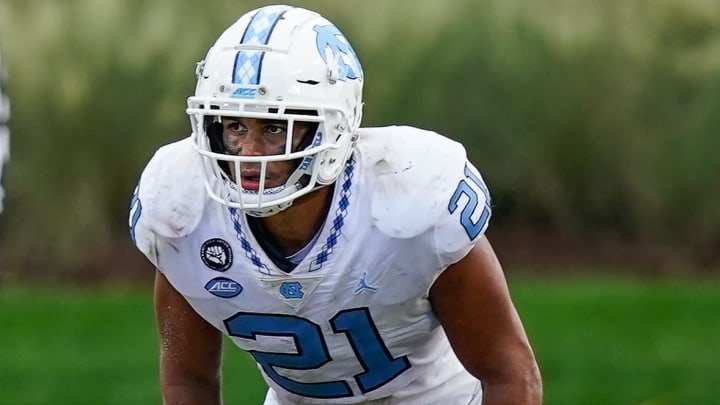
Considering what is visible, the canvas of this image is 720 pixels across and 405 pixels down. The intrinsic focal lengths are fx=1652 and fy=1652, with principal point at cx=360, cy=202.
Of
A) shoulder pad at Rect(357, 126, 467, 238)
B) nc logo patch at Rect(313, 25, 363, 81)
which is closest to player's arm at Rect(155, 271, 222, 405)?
shoulder pad at Rect(357, 126, 467, 238)

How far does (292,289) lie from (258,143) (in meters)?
0.35

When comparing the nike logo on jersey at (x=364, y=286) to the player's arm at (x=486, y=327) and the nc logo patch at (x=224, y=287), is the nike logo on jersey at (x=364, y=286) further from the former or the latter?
the nc logo patch at (x=224, y=287)

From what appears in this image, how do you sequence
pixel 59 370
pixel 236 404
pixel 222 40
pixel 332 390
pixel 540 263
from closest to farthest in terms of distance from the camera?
pixel 222 40, pixel 332 390, pixel 236 404, pixel 59 370, pixel 540 263

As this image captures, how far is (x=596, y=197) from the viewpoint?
9.71 meters

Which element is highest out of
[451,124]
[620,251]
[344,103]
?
[344,103]

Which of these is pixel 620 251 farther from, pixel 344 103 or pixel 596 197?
pixel 344 103

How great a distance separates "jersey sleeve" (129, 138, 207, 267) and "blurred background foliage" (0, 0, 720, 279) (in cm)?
594

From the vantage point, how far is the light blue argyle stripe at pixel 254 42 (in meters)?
3.35

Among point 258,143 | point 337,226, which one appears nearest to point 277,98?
point 258,143

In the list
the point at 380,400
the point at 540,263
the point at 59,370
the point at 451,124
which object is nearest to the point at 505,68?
the point at 451,124

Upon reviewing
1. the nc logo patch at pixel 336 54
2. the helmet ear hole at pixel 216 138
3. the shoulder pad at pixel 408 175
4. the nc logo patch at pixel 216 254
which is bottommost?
the nc logo patch at pixel 216 254

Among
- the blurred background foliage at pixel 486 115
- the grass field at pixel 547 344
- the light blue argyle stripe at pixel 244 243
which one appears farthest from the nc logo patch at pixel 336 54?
the blurred background foliage at pixel 486 115

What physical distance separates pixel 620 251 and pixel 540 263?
508 millimetres

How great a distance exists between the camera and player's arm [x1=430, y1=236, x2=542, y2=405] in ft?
11.3
